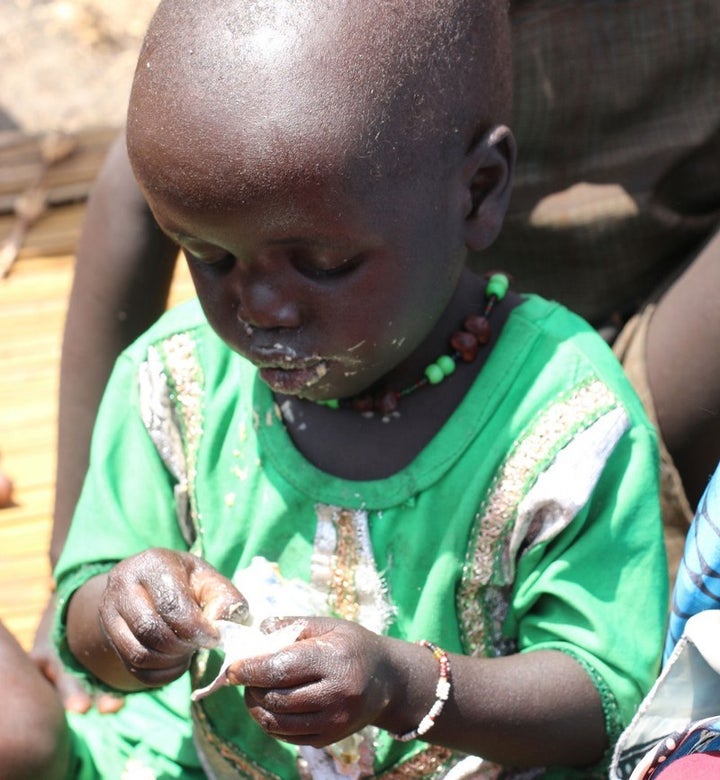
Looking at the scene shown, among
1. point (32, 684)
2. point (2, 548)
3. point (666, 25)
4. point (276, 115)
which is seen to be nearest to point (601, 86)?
point (666, 25)

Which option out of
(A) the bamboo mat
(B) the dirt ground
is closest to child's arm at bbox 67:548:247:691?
(A) the bamboo mat

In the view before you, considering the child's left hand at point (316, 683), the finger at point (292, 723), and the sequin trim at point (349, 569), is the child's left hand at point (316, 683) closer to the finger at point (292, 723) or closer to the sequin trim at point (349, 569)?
the finger at point (292, 723)

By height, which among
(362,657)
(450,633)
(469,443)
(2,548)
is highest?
(469,443)

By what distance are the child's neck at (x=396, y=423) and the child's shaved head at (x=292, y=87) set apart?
0.33 metres

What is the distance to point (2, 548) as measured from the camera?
8.92ft

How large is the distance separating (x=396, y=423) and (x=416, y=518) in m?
0.13

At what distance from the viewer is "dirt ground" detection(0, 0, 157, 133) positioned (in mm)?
5891

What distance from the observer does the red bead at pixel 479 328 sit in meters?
1.79

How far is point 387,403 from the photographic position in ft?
5.86

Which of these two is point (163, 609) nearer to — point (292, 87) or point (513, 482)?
point (513, 482)

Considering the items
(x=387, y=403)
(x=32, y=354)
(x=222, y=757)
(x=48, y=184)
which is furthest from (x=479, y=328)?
(x=48, y=184)

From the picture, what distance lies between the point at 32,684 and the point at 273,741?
0.35 meters

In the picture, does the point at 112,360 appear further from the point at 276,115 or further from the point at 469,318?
the point at 276,115

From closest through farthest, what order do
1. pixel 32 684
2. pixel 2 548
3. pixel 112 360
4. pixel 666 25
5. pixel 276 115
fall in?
pixel 276 115 → pixel 32 684 → pixel 666 25 → pixel 112 360 → pixel 2 548
